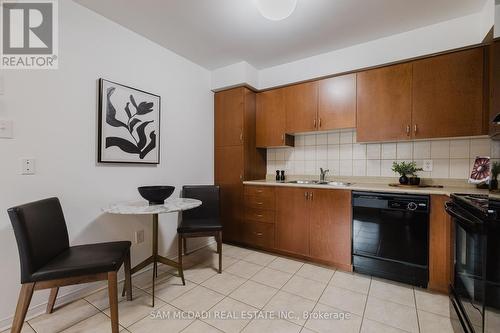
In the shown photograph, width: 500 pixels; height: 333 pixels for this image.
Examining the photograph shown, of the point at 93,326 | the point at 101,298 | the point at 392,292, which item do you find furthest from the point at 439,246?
the point at 101,298

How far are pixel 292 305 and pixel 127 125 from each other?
7.13 feet

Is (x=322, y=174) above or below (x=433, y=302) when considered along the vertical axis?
above

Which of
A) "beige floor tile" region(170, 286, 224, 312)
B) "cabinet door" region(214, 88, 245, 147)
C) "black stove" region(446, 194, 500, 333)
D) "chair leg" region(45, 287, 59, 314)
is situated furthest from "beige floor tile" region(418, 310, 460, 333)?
"chair leg" region(45, 287, 59, 314)

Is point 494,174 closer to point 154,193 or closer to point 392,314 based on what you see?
point 392,314

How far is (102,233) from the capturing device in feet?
6.37

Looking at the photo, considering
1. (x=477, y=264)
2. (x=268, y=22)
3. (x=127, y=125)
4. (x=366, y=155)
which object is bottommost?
(x=477, y=264)

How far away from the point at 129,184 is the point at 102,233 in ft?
1.60

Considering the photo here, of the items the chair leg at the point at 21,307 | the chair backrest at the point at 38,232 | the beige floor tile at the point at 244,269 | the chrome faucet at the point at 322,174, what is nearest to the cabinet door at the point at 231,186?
the beige floor tile at the point at 244,269

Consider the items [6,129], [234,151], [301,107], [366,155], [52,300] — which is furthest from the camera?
[234,151]

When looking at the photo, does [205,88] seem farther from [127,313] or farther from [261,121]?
[127,313]

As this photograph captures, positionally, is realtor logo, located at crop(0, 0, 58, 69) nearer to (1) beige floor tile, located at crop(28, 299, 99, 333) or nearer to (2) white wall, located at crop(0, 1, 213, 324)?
(2) white wall, located at crop(0, 1, 213, 324)

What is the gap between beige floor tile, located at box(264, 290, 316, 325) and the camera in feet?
5.18

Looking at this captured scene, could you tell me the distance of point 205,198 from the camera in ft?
8.56

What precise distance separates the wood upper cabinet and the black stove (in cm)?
189
